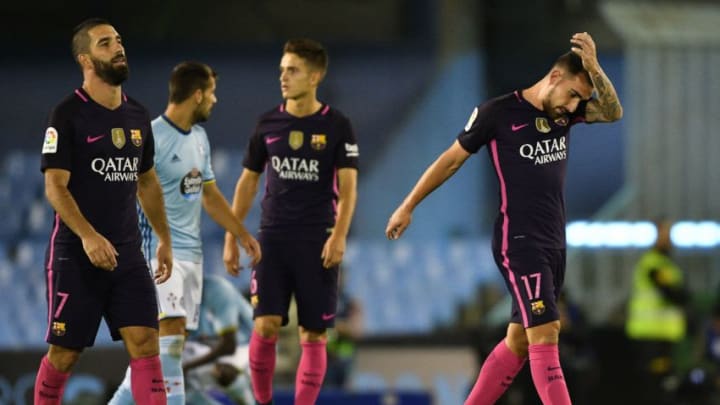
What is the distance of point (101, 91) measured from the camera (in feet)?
19.6

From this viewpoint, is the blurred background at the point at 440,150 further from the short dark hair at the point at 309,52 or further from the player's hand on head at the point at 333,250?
the short dark hair at the point at 309,52

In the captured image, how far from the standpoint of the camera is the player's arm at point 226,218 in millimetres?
7102

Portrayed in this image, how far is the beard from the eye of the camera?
5922mm

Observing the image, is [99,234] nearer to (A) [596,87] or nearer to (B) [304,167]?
(B) [304,167]

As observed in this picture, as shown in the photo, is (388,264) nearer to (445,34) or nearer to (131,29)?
(445,34)

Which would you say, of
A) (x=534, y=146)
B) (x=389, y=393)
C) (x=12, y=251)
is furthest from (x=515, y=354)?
(x=12, y=251)

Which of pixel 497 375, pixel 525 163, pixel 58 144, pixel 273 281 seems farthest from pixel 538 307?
pixel 58 144

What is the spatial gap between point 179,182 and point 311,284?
2.89 ft

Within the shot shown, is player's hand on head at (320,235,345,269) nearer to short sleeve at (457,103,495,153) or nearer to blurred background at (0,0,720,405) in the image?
short sleeve at (457,103,495,153)

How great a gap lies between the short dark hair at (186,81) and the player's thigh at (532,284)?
1936 mm

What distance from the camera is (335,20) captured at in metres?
19.2

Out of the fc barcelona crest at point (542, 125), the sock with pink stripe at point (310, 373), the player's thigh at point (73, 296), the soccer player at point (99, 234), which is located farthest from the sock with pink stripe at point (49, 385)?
the fc barcelona crest at point (542, 125)

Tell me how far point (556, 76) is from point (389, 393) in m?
4.69

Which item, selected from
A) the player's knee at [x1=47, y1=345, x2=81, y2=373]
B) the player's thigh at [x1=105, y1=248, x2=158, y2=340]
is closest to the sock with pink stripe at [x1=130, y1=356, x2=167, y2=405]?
the player's thigh at [x1=105, y1=248, x2=158, y2=340]
